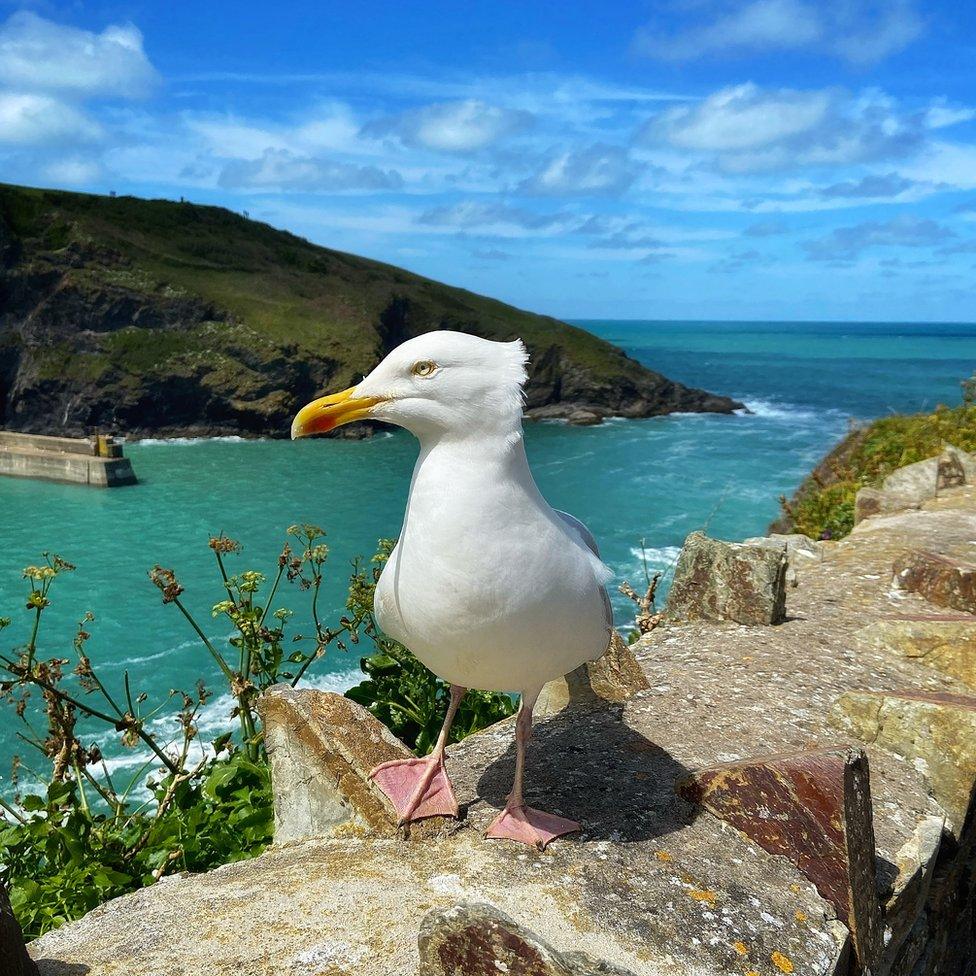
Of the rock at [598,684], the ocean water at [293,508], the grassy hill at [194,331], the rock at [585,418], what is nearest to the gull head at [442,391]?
the rock at [598,684]

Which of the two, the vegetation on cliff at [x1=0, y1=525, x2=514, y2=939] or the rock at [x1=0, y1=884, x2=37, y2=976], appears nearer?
the rock at [x1=0, y1=884, x2=37, y2=976]

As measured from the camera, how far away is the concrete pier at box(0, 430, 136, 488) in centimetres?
3556

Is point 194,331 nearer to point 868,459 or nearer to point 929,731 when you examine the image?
point 868,459

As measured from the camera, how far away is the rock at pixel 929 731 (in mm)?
4273


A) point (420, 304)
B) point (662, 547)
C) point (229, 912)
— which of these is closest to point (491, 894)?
point (229, 912)

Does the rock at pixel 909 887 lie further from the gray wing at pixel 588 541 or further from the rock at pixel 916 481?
the rock at pixel 916 481

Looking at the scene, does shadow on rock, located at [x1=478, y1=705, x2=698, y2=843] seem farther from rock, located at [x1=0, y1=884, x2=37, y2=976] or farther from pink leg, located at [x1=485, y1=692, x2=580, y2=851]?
rock, located at [x1=0, y1=884, x2=37, y2=976]

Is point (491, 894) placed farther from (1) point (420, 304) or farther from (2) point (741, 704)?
(1) point (420, 304)

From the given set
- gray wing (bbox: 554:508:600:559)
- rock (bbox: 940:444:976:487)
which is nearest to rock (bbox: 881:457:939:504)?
rock (bbox: 940:444:976:487)

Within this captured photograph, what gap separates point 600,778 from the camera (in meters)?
4.09

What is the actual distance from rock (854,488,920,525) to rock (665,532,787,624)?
4.13m

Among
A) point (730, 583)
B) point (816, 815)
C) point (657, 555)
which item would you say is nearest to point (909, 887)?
point (816, 815)

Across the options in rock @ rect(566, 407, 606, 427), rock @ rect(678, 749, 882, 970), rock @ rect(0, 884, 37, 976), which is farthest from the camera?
rock @ rect(566, 407, 606, 427)

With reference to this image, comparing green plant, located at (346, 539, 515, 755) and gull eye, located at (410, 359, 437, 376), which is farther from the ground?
gull eye, located at (410, 359, 437, 376)
